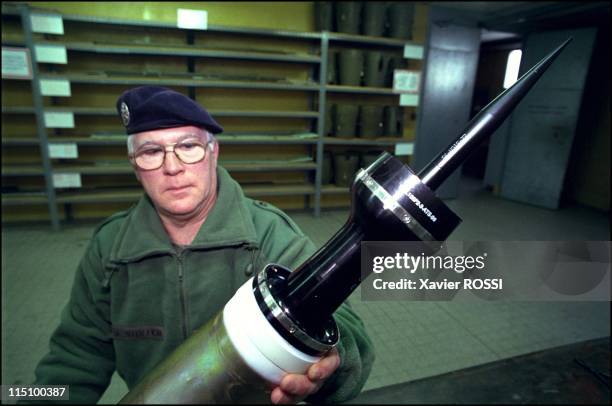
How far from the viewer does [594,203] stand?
14.9ft

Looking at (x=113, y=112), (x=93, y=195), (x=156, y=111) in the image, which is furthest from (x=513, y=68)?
(x=93, y=195)

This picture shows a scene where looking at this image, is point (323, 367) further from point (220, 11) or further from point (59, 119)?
point (220, 11)

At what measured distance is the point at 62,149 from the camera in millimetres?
3018

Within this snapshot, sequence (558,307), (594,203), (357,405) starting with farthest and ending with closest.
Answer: (594,203) < (558,307) < (357,405)

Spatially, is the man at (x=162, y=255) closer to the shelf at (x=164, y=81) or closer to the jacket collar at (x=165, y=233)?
the jacket collar at (x=165, y=233)

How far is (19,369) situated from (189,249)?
1451 mm

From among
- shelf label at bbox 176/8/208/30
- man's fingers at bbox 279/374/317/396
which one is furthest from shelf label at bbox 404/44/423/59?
man's fingers at bbox 279/374/317/396

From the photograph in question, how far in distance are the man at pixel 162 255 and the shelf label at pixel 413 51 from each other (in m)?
3.21

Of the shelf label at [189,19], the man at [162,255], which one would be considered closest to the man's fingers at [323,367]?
the man at [162,255]

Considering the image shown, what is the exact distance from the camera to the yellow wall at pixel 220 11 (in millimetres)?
3133

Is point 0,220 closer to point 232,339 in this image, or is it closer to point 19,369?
point 19,369

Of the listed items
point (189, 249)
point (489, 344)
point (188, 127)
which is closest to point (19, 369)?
point (189, 249)

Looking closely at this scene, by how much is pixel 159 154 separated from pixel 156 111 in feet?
0.28

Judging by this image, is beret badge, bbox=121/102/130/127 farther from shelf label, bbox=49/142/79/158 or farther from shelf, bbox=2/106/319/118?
shelf label, bbox=49/142/79/158
